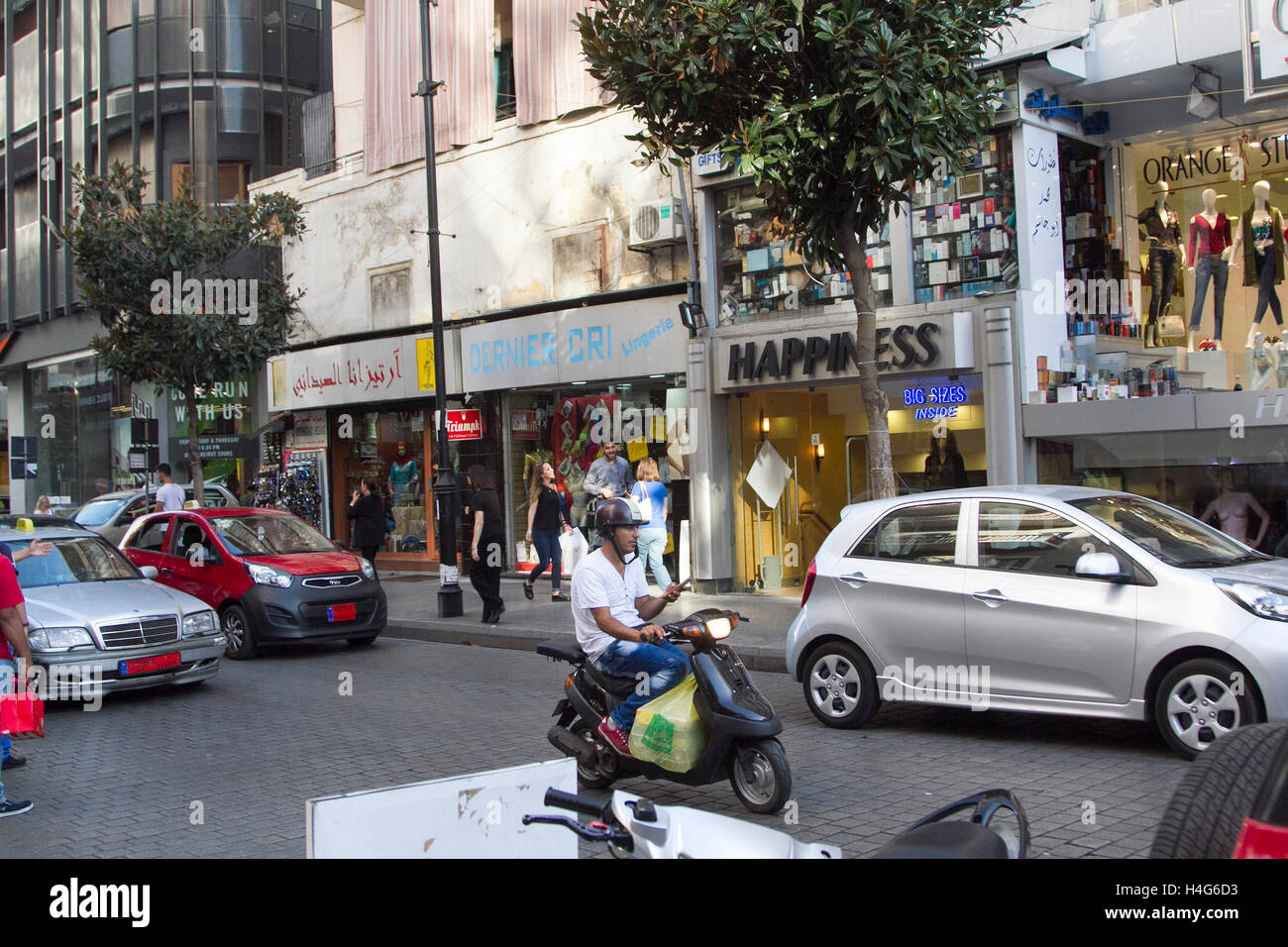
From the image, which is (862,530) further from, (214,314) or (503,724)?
(214,314)

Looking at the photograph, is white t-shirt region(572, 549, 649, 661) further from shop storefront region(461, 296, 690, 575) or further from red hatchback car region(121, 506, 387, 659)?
shop storefront region(461, 296, 690, 575)

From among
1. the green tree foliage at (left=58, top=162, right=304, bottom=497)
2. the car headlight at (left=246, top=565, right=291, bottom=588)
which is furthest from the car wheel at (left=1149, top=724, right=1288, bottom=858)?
the green tree foliage at (left=58, top=162, right=304, bottom=497)

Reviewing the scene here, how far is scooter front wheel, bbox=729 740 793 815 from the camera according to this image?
18.9 ft

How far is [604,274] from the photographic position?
1761cm

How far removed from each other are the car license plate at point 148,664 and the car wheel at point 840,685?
549 centimetres

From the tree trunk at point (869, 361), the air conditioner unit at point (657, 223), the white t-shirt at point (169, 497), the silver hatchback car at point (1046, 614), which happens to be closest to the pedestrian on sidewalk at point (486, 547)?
the air conditioner unit at point (657, 223)

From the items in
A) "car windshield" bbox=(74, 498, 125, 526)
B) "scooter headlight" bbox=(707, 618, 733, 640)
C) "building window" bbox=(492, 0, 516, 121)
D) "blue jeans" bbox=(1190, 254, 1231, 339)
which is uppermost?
"building window" bbox=(492, 0, 516, 121)

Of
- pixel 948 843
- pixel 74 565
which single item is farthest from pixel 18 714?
pixel 948 843

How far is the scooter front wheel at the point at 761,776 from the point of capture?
5.77 metres

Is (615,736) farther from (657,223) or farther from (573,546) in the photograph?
(657,223)

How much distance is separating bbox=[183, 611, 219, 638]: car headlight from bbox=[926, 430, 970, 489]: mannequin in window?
333 inches

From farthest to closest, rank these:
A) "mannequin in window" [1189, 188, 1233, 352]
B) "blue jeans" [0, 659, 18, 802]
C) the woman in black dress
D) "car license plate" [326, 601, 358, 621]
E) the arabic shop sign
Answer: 1. the arabic shop sign
2. the woman in black dress
3. "mannequin in window" [1189, 188, 1233, 352]
4. "car license plate" [326, 601, 358, 621]
5. "blue jeans" [0, 659, 18, 802]

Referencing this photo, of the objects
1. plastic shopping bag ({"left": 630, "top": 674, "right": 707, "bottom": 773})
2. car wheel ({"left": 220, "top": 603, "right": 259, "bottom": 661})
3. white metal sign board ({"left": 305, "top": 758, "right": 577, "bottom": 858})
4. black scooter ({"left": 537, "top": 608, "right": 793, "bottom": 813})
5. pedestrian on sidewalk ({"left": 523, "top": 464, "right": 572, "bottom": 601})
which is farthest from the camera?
pedestrian on sidewalk ({"left": 523, "top": 464, "right": 572, "bottom": 601})
